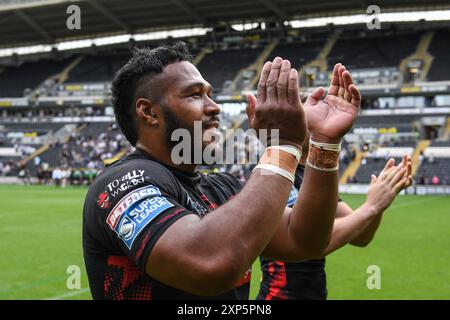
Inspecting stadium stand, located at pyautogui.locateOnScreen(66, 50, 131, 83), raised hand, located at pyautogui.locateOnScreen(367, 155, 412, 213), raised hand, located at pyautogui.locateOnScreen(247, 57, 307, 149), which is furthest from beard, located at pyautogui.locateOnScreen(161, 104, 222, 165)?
stadium stand, located at pyautogui.locateOnScreen(66, 50, 131, 83)

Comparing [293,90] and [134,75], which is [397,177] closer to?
[293,90]

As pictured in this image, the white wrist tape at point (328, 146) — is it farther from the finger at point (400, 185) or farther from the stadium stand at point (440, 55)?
the stadium stand at point (440, 55)

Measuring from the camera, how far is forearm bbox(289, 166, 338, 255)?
250cm

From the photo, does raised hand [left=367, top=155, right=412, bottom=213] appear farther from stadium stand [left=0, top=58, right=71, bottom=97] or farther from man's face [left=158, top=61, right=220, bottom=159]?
stadium stand [left=0, top=58, right=71, bottom=97]

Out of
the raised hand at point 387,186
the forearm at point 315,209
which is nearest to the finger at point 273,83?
the forearm at point 315,209

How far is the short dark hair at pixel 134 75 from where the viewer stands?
237 centimetres

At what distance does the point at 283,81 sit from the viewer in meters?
1.99

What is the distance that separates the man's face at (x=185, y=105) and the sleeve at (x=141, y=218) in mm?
368

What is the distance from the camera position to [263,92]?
2.03m

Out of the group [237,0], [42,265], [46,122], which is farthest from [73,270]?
[46,122]

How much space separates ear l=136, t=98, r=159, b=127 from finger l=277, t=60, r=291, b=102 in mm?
613

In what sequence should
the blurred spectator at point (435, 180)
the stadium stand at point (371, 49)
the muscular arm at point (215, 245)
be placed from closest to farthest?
the muscular arm at point (215, 245), the blurred spectator at point (435, 180), the stadium stand at point (371, 49)

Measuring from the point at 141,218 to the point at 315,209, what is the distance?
3.03ft

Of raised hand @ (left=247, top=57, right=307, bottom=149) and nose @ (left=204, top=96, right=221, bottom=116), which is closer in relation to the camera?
raised hand @ (left=247, top=57, right=307, bottom=149)
